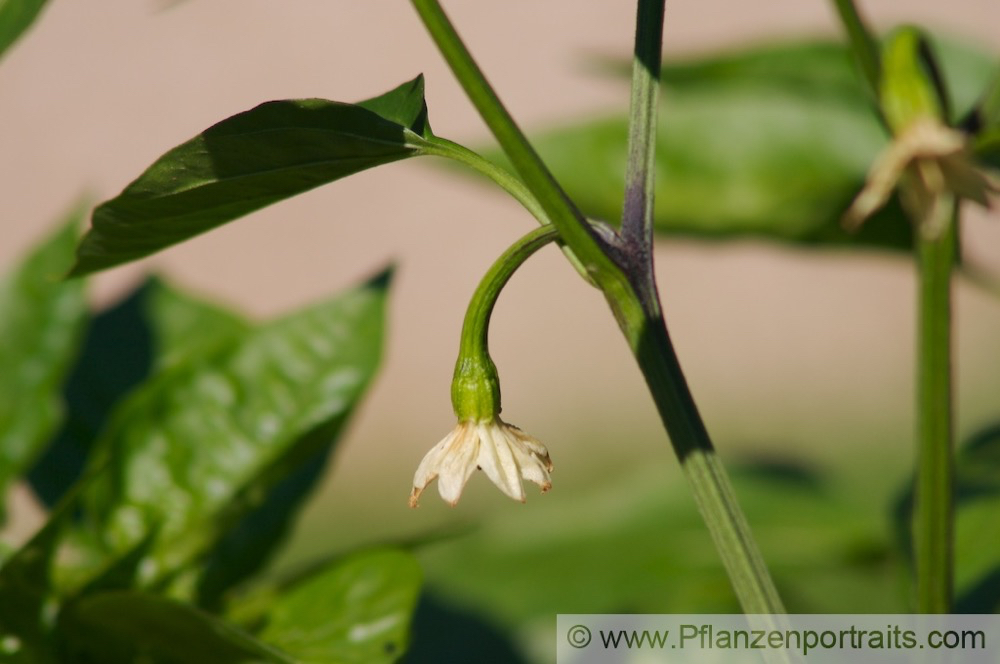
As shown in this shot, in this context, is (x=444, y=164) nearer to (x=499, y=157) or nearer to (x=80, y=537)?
(x=499, y=157)

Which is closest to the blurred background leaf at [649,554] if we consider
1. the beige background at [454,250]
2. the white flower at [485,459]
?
the white flower at [485,459]

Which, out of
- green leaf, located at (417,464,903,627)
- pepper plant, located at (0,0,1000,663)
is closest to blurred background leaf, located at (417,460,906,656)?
green leaf, located at (417,464,903,627)

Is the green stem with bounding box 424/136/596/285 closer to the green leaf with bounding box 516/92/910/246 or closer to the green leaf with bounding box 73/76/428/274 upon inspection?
the green leaf with bounding box 73/76/428/274

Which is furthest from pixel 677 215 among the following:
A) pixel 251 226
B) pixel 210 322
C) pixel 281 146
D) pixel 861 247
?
pixel 251 226

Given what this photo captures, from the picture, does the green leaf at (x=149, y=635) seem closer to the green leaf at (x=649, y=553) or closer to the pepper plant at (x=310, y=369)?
the pepper plant at (x=310, y=369)

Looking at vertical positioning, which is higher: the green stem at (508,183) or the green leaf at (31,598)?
the green stem at (508,183)

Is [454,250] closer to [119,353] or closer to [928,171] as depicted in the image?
[119,353]
